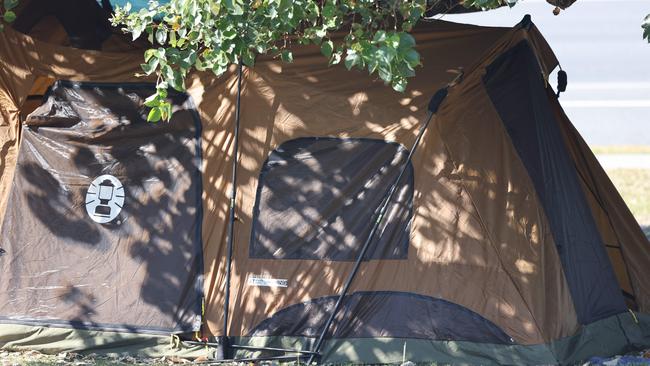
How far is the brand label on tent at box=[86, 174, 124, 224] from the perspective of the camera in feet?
21.0

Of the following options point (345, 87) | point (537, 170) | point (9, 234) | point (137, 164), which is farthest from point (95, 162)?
point (537, 170)

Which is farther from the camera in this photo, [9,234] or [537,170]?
[9,234]

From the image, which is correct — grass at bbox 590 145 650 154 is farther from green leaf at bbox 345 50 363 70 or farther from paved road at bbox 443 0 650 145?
green leaf at bbox 345 50 363 70

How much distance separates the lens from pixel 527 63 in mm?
6215

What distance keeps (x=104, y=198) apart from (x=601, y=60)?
1286 centimetres

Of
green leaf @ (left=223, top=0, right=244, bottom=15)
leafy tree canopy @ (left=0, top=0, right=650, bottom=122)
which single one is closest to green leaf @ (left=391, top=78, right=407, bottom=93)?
leafy tree canopy @ (left=0, top=0, right=650, bottom=122)

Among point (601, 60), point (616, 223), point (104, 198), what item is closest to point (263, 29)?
point (104, 198)

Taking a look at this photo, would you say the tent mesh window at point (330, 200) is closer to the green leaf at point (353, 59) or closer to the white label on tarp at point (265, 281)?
the white label on tarp at point (265, 281)

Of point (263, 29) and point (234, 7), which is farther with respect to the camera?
point (263, 29)

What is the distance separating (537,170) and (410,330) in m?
1.28

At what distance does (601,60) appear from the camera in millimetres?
17312

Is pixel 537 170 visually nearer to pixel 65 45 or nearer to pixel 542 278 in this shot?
pixel 542 278

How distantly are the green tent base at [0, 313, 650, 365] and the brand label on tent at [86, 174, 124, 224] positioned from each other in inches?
30.3

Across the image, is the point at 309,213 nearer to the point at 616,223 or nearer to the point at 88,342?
the point at 88,342
